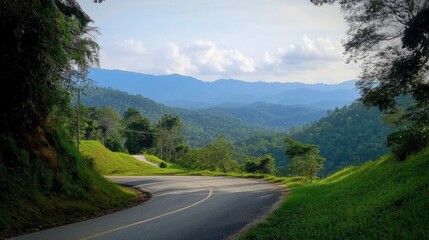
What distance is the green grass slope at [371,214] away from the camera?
257 inches

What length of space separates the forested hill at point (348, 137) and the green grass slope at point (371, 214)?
9663 cm

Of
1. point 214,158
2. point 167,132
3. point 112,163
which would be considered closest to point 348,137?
point 167,132

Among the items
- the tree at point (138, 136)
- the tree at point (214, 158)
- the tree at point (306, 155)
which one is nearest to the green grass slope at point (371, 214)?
the tree at point (306, 155)

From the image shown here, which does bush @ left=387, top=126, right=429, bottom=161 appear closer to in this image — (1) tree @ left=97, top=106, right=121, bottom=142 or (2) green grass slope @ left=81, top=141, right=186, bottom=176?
(2) green grass slope @ left=81, top=141, right=186, bottom=176

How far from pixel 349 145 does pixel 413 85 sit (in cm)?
11168

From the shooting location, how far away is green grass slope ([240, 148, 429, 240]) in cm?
653

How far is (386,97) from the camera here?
1873 centimetres

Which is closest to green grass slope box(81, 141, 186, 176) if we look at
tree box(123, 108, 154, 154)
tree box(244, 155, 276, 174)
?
tree box(244, 155, 276, 174)

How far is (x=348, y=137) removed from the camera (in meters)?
129

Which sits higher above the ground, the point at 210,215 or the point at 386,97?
Result: the point at 386,97

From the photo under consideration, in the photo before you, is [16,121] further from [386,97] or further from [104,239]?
[386,97]

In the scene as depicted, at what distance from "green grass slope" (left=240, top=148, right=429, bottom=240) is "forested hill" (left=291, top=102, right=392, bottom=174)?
9663 cm

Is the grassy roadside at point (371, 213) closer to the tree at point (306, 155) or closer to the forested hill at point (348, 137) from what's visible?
the tree at point (306, 155)

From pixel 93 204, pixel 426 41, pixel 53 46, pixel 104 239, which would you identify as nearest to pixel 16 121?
pixel 53 46
